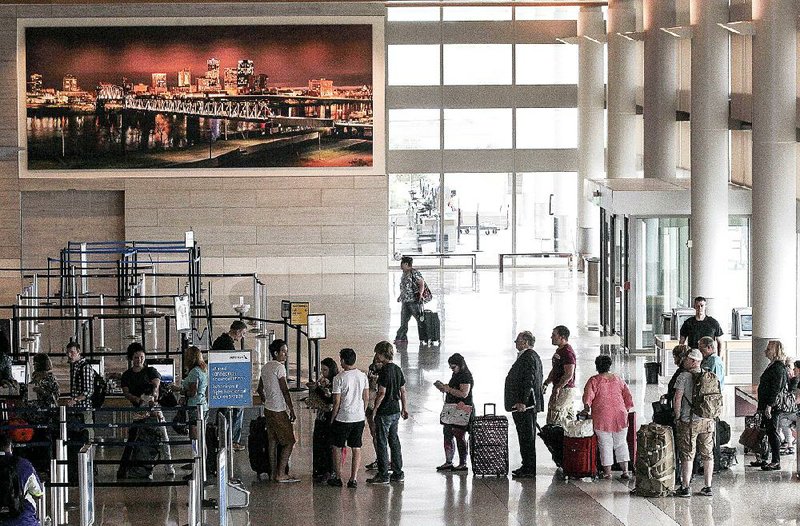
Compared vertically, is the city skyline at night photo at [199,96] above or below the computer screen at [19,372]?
above

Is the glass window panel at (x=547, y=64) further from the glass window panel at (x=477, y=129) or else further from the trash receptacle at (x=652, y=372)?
the trash receptacle at (x=652, y=372)

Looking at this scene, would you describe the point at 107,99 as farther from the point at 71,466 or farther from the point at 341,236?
the point at 71,466

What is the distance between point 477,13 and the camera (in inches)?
1564

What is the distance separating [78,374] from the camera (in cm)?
1583

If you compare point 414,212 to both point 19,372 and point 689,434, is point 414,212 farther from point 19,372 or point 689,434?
point 689,434

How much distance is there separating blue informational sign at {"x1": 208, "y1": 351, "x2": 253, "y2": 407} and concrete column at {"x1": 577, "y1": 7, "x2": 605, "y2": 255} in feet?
81.9

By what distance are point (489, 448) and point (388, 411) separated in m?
1.10

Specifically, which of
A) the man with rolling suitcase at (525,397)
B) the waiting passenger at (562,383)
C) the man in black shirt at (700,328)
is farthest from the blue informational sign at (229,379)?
the man in black shirt at (700,328)

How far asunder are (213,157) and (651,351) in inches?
639

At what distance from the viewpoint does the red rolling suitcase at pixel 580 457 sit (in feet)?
49.4

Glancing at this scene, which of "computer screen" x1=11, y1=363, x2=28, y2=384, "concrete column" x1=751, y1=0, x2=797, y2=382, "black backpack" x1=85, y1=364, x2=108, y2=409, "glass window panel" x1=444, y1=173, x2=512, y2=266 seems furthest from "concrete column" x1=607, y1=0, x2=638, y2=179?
"black backpack" x1=85, y1=364, x2=108, y2=409

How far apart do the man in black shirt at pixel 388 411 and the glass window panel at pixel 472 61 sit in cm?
2550

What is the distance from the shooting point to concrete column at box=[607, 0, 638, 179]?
33219mm

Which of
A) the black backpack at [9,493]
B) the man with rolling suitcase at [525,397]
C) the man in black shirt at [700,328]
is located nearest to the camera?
the black backpack at [9,493]
